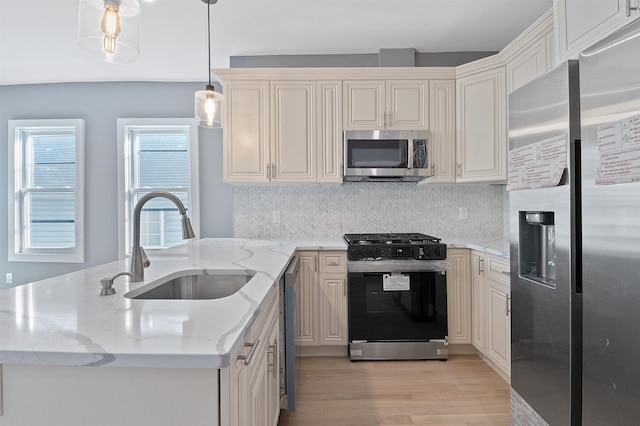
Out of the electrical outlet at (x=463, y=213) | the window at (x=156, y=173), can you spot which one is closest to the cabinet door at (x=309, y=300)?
the electrical outlet at (x=463, y=213)

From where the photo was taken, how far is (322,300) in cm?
289

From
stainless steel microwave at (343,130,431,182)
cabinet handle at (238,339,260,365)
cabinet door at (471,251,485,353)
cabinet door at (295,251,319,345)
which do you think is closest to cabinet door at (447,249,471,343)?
cabinet door at (471,251,485,353)

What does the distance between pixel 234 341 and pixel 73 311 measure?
548 millimetres

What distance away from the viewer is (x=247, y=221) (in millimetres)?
3514

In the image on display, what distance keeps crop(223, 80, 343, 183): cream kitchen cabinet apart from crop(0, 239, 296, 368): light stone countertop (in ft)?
6.06

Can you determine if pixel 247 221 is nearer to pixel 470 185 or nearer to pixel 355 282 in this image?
pixel 355 282

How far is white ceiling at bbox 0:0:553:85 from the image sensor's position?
2.63 meters

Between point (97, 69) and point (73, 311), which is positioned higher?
point (97, 69)

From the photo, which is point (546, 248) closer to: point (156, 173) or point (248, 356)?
point (248, 356)

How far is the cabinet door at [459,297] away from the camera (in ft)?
9.39

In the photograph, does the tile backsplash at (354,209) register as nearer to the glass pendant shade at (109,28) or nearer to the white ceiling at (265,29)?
the white ceiling at (265,29)

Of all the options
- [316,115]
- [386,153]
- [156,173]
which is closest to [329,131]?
[316,115]

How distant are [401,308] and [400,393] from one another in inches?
25.2

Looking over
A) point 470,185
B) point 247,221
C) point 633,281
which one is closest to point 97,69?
point 247,221
